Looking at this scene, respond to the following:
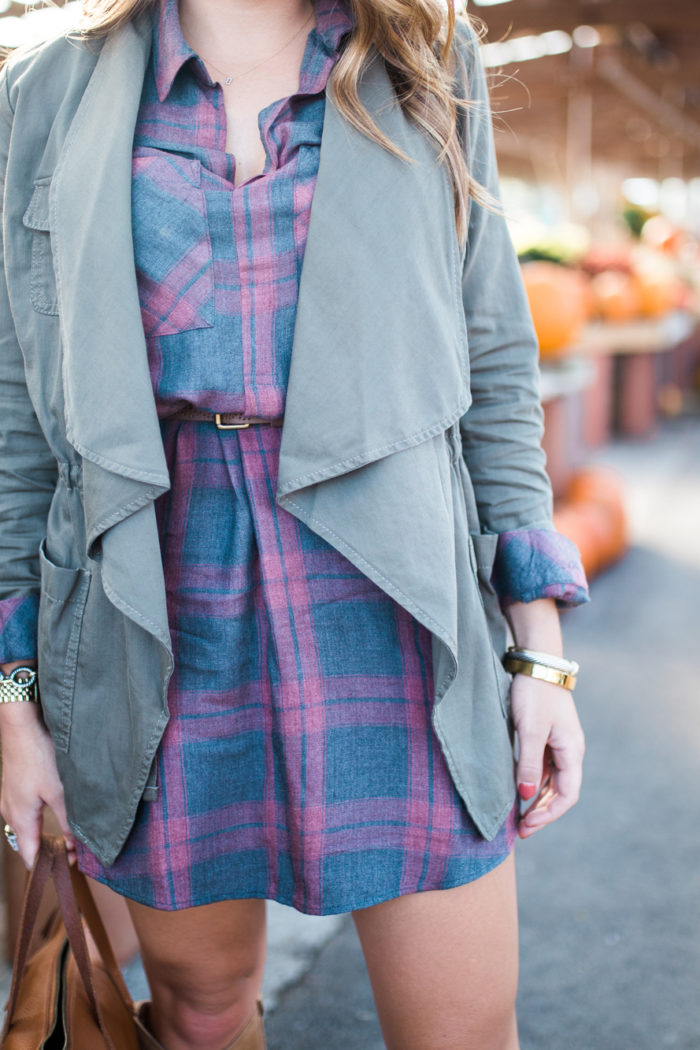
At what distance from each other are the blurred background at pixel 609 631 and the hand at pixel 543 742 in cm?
61

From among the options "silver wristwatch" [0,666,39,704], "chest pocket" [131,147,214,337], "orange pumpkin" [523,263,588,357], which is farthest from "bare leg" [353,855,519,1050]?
"orange pumpkin" [523,263,588,357]

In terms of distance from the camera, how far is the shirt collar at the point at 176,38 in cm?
88

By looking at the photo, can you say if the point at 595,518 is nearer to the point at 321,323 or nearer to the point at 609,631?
the point at 609,631

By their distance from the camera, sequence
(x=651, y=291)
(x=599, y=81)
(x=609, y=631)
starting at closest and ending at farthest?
(x=609, y=631)
(x=651, y=291)
(x=599, y=81)

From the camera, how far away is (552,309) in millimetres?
3500

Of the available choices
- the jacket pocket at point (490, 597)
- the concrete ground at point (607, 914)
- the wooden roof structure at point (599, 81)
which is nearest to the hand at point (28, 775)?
the jacket pocket at point (490, 597)

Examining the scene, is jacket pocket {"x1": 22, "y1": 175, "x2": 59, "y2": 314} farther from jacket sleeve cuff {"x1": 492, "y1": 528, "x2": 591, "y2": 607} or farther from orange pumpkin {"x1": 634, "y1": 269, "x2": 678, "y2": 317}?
orange pumpkin {"x1": 634, "y1": 269, "x2": 678, "y2": 317}

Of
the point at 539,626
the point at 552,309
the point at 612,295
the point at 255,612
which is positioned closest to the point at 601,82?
the point at 612,295

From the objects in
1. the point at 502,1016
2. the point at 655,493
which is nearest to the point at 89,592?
the point at 502,1016

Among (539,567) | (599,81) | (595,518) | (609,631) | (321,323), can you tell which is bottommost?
(609,631)

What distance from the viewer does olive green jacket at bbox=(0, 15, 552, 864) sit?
2.65 ft

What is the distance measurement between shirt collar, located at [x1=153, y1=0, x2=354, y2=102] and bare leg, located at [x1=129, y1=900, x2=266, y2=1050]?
831 millimetres

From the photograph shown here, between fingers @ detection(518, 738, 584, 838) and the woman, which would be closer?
the woman

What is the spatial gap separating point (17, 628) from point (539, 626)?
1.81 ft
